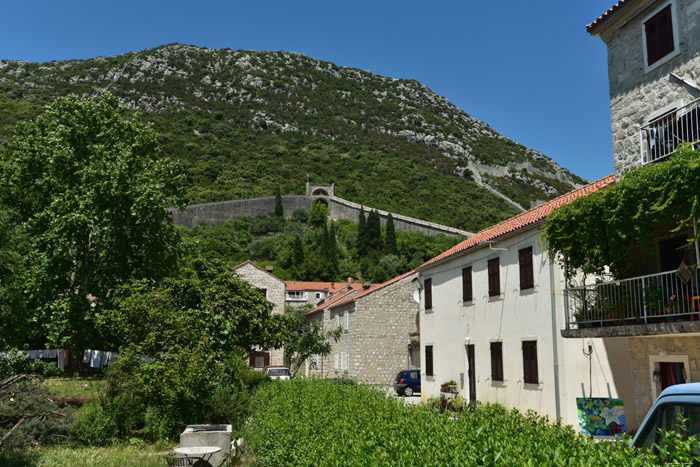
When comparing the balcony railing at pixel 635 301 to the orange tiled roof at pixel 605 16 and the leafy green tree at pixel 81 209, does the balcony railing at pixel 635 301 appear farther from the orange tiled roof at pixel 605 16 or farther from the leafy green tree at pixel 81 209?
the leafy green tree at pixel 81 209

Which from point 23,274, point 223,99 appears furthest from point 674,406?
point 223,99

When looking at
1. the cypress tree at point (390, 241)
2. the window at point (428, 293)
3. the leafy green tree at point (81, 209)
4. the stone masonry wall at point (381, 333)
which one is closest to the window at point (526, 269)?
the window at point (428, 293)

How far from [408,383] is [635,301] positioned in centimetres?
1918

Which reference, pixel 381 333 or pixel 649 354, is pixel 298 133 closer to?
pixel 381 333

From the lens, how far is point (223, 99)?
535ft

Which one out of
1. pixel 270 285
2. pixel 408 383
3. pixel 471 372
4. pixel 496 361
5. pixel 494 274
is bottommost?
pixel 408 383

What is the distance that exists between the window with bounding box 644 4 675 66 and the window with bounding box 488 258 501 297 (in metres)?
8.07

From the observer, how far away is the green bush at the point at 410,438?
388 cm

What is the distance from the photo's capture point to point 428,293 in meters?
25.4

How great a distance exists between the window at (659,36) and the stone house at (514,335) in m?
3.31

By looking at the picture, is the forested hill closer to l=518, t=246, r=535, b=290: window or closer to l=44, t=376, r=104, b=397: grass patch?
l=44, t=376, r=104, b=397: grass patch

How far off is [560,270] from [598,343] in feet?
7.09

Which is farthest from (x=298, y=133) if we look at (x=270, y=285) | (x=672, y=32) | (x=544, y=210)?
(x=672, y=32)

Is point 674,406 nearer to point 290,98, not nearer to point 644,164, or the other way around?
point 644,164
